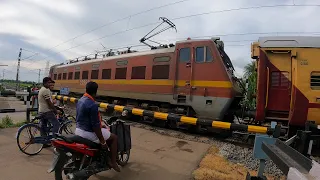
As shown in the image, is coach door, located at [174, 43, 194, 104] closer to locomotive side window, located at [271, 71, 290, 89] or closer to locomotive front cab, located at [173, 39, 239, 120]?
locomotive front cab, located at [173, 39, 239, 120]

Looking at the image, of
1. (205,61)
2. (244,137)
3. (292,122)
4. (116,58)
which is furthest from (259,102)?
(116,58)

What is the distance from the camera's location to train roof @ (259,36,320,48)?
286 inches

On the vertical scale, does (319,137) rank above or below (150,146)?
above

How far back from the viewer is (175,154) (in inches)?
245

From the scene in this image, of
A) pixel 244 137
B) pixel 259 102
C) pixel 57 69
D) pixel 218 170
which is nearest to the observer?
pixel 218 170

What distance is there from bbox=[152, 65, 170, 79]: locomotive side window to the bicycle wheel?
511 centimetres

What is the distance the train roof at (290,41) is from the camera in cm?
727

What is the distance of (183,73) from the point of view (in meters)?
9.42

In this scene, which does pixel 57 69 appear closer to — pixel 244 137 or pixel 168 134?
pixel 168 134

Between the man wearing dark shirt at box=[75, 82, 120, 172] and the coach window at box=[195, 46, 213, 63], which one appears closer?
the man wearing dark shirt at box=[75, 82, 120, 172]

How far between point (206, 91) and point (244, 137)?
194 centimetres

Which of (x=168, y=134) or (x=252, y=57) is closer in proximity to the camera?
(x=252, y=57)

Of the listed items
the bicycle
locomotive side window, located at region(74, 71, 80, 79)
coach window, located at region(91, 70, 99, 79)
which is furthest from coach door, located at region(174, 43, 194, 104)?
locomotive side window, located at region(74, 71, 80, 79)

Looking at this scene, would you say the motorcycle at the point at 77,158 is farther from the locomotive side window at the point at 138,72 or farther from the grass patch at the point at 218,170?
the locomotive side window at the point at 138,72
